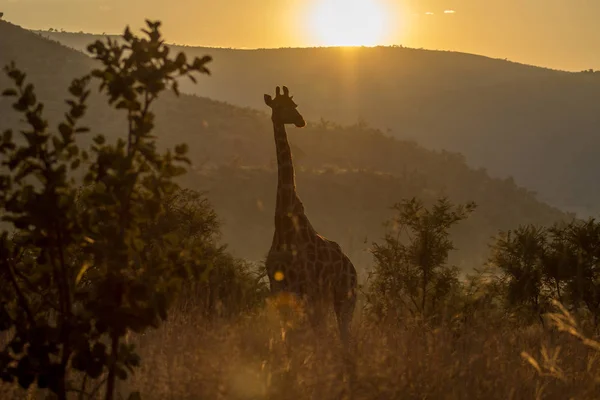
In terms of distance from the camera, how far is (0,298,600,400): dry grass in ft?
16.5

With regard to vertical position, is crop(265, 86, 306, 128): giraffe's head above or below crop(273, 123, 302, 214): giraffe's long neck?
above

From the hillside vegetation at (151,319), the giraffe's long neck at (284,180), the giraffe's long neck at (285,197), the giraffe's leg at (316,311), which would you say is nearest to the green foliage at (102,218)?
the hillside vegetation at (151,319)

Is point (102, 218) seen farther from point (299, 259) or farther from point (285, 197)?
point (285, 197)

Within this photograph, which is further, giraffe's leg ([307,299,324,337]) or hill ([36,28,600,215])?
hill ([36,28,600,215])

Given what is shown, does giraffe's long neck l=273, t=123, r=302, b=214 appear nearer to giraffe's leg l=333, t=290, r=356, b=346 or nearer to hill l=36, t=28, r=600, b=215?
giraffe's leg l=333, t=290, r=356, b=346

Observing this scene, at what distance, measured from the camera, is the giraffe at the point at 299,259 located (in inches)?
340

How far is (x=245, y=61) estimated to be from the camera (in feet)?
560

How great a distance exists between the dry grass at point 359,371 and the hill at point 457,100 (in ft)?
243

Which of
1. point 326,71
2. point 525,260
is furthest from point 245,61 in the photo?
point 525,260

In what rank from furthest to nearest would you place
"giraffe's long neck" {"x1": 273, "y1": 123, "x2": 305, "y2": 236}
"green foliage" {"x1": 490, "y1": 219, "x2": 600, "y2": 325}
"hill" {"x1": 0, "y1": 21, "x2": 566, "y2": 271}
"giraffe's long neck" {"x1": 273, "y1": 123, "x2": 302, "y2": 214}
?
1. "hill" {"x1": 0, "y1": 21, "x2": 566, "y2": 271}
2. "green foliage" {"x1": 490, "y1": 219, "x2": 600, "y2": 325}
3. "giraffe's long neck" {"x1": 273, "y1": 123, "x2": 302, "y2": 214}
4. "giraffe's long neck" {"x1": 273, "y1": 123, "x2": 305, "y2": 236}

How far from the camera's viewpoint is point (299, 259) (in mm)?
8820

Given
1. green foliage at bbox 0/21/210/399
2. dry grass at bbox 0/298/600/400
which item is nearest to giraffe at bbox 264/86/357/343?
dry grass at bbox 0/298/600/400

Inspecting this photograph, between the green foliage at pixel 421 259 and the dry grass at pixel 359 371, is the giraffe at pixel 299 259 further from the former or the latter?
the dry grass at pixel 359 371

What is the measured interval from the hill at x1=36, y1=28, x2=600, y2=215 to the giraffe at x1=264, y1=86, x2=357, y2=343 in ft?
233
